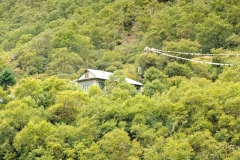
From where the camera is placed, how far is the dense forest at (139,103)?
38281 mm

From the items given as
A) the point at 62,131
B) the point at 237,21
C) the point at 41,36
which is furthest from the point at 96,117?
the point at 41,36

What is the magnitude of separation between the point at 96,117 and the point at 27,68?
37.7m

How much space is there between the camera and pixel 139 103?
4291cm

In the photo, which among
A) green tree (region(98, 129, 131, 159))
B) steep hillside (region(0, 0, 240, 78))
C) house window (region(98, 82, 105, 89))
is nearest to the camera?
green tree (region(98, 129, 131, 159))

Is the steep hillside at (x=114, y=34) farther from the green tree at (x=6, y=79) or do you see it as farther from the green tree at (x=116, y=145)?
the green tree at (x=116, y=145)

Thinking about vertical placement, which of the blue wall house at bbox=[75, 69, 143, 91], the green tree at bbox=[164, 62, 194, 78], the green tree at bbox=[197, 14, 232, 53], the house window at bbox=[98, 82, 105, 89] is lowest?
the house window at bbox=[98, 82, 105, 89]

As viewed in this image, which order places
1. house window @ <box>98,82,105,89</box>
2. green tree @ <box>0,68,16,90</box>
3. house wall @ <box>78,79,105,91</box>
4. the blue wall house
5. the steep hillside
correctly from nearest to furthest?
green tree @ <box>0,68,16,90</box>
the blue wall house
house wall @ <box>78,79,105,91</box>
house window @ <box>98,82,105,89</box>
the steep hillside

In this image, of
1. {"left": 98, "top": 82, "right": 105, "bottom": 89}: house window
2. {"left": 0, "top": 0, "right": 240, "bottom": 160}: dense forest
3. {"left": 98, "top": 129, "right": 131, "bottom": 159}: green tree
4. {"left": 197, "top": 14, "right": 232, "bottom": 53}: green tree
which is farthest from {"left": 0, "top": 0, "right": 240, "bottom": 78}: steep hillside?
{"left": 98, "top": 129, "right": 131, "bottom": 159}: green tree

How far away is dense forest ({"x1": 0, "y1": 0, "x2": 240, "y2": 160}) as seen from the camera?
38281 millimetres

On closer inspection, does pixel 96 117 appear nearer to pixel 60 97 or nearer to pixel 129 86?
pixel 60 97

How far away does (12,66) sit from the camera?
78.2 meters

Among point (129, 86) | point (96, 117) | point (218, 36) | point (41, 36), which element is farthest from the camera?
point (41, 36)

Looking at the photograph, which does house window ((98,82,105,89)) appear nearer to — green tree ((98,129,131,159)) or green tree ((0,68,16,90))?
green tree ((0,68,16,90))

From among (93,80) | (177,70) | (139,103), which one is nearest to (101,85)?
(93,80)
